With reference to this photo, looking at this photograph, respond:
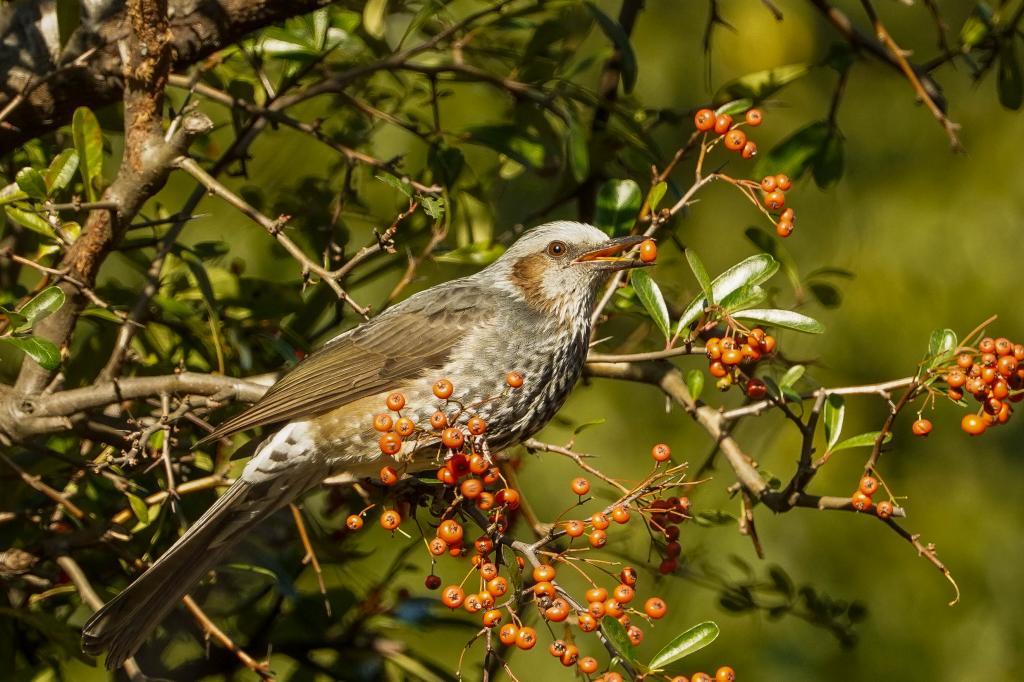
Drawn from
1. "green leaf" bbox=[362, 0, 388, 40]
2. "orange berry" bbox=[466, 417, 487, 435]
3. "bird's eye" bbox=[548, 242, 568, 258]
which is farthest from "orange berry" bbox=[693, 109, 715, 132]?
"green leaf" bbox=[362, 0, 388, 40]

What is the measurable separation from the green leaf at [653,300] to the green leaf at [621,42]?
3.30 feet

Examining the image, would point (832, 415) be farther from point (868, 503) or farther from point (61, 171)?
point (61, 171)

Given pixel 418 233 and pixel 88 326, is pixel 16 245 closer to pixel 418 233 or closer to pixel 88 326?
pixel 88 326

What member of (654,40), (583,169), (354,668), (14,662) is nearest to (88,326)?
(14,662)

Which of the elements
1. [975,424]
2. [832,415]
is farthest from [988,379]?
[832,415]

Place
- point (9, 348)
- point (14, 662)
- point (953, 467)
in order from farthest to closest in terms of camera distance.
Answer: point (953, 467), point (9, 348), point (14, 662)

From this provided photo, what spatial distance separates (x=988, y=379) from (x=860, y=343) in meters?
4.08

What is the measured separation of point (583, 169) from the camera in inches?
136

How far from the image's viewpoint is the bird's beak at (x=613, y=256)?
3435mm

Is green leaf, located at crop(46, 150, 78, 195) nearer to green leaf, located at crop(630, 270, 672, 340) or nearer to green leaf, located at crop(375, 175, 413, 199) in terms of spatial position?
green leaf, located at crop(375, 175, 413, 199)

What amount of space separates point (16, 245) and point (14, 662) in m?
1.26

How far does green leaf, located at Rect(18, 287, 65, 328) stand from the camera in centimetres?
279

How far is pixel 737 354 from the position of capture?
106 inches

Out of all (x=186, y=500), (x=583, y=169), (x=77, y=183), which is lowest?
(x=186, y=500)
